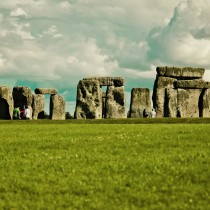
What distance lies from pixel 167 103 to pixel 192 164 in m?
36.8

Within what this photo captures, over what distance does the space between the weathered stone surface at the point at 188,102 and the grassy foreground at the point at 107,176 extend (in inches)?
1299

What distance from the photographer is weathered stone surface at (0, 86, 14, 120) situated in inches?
1993

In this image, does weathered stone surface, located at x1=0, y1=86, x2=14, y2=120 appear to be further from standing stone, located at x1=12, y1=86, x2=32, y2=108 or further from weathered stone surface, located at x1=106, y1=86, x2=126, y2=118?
weathered stone surface, located at x1=106, y1=86, x2=126, y2=118

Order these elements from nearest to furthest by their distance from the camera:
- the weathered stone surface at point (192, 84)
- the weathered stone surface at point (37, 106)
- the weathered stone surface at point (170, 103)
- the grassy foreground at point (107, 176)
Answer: the grassy foreground at point (107, 176)
the weathered stone surface at point (170, 103)
the weathered stone surface at point (192, 84)
the weathered stone surface at point (37, 106)

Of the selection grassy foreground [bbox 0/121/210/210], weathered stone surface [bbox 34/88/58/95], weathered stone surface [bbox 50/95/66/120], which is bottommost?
grassy foreground [bbox 0/121/210/210]

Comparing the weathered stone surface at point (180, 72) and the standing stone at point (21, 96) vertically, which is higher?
the weathered stone surface at point (180, 72)

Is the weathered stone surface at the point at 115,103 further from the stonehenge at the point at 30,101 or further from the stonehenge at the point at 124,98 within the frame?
the stonehenge at the point at 30,101

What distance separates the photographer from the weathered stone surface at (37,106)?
5222cm

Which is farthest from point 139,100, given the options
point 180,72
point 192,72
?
point 192,72

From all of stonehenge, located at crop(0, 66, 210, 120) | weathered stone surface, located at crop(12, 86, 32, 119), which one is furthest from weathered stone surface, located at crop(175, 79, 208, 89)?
weathered stone surface, located at crop(12, 86, 32, 119)

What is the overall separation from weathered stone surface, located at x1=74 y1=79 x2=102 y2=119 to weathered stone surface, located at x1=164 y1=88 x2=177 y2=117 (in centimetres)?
634

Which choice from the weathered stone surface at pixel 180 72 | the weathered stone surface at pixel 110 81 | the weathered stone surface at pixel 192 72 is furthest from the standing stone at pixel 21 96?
the weathered stone surface at pixel 192 72

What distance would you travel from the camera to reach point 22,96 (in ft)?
171

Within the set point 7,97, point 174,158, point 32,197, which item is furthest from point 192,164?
point 7,97
